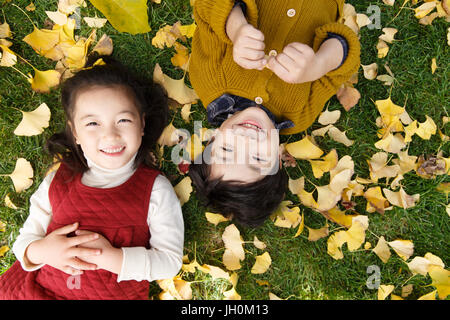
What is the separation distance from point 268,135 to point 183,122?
0.49m

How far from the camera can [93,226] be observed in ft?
4.34

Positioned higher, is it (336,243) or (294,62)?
(294,62)

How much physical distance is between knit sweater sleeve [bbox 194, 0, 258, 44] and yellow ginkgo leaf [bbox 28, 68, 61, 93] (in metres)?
0.67

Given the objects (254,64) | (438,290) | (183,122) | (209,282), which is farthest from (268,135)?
(438,290)

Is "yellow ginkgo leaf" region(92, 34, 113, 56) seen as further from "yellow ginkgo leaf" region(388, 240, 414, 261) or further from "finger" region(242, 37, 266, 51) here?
"yellow ginkgo leaf" region(388, 240, 414, 261)

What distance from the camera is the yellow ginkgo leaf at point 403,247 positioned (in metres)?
1.50

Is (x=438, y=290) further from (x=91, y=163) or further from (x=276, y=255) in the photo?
(x=91, y=163)

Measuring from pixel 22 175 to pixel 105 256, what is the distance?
555 mm

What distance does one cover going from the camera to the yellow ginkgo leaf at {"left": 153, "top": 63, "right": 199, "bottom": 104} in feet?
4.86

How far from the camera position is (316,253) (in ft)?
5.00

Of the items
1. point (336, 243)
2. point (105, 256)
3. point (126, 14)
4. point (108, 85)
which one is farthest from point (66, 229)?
point (336, 243)

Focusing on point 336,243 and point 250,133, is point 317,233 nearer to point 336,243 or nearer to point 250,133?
point 336,243

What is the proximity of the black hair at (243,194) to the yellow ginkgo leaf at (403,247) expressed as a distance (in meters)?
0.55

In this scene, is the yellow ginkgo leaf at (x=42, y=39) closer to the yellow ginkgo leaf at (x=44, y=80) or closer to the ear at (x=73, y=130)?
the yellow ginkgo leaf at (x=44, y=80)
